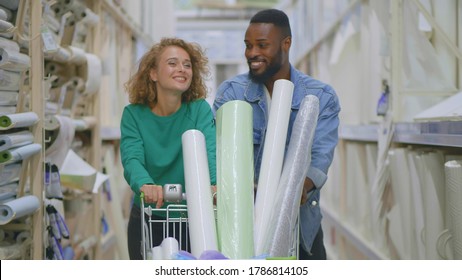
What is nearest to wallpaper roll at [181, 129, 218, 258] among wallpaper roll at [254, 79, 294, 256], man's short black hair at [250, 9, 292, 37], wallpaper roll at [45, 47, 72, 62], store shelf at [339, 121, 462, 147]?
wallpaper roll at [254, 79, 294, 256]

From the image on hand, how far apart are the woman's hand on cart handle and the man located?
1.38ft

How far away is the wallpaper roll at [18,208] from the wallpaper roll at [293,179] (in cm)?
96

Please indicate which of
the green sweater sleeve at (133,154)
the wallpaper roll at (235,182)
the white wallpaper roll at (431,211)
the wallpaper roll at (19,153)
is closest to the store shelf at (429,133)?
the white wallpaper roll at (431,211)

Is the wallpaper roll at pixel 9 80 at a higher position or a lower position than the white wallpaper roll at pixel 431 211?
higher

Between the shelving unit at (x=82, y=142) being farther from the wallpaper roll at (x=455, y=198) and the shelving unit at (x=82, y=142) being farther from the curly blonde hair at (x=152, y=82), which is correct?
the wallpaper roll at (x=455, y=198)

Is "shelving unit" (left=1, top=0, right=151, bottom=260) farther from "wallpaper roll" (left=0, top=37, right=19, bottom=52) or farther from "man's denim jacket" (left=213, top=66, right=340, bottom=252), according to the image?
"man's denim jacket" (left=213, top=66, right=340, bottom=252)

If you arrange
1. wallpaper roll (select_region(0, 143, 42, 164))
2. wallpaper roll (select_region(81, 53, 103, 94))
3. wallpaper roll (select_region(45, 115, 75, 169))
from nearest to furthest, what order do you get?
wallpaper roll (select_region(0, 143, 42, 164)) → wallpaper roll (select_region(45, 115, 75, 169)) → wallpaper roll (select_region(81, 53, 103, 94))

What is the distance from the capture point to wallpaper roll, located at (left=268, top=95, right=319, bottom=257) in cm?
184

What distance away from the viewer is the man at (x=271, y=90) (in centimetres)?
212

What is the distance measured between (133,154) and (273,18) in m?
0.62

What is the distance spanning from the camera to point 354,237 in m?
4.22

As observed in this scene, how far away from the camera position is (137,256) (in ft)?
7.41

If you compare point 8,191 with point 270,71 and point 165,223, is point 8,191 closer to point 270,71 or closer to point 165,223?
point 165,223
